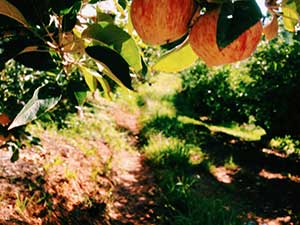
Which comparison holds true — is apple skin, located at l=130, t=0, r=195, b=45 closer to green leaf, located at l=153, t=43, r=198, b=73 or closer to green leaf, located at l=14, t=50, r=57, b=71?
green leaf, located at l=153, t=43, r=198, b=73

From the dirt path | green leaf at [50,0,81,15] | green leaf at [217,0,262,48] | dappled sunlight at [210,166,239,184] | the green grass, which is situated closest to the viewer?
green leaf at [217,0,262,48]

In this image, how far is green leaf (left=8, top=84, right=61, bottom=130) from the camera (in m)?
0.53

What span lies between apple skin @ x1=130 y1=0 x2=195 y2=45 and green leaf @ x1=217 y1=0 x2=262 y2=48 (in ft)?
0.18

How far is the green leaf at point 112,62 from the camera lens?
0.50 m

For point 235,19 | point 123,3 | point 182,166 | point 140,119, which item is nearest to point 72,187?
point 182,166

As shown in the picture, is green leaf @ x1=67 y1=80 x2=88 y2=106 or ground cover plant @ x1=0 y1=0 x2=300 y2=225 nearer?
ground cover plant @ x1=0 y1=0 x2=300 y2=225

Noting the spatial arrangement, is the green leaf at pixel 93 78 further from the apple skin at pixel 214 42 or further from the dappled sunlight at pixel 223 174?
the dappled sunlight at pixel 223 174

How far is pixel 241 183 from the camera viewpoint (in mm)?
4895

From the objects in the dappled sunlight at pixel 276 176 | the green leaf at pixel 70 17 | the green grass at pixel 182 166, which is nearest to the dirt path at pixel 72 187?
the green grass at pixel 182 166

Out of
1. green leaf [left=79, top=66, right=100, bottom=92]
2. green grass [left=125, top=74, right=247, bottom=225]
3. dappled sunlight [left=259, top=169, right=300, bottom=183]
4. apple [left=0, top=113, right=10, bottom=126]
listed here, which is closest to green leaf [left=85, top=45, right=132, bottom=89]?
green leaf [left=79, top=66, right=100, bottom=92]

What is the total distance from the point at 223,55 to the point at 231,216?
344 cm

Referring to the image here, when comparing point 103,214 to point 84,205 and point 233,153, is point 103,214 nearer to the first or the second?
point 84,205

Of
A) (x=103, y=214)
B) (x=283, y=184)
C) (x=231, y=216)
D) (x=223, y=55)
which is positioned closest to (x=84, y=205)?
(x=103, y=214)

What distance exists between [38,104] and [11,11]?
147mm
